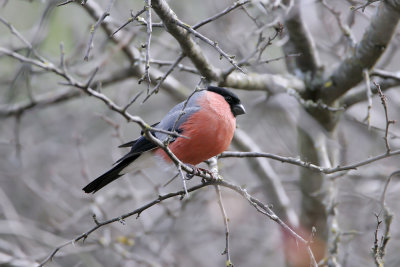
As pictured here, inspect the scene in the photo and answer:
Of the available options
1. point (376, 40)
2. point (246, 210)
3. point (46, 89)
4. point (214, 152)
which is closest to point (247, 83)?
point (214, 152)

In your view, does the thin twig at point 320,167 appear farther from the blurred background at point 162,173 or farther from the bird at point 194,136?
the blurred background at point 162,173

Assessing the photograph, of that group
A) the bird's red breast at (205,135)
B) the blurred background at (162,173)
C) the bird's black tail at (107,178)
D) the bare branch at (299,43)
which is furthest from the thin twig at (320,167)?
the bare branch at (299,43)

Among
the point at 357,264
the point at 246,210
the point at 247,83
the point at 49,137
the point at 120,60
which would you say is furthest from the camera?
the point at 49,137

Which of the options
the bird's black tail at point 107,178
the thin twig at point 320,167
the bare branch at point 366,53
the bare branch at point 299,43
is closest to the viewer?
the thin twig at point 320,167

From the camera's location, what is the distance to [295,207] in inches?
269

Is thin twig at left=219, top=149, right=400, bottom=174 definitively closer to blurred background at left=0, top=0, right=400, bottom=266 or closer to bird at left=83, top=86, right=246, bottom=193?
bird at left=83, top=86, right=246, bottom=193

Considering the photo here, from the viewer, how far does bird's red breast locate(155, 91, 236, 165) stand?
3326 mm

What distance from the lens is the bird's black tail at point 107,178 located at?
3.40m

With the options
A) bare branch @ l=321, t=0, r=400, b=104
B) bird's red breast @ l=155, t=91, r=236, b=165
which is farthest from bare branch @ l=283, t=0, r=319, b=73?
bird's red breast @ l=155, t=91, r=236, b=165

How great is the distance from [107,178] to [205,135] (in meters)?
0.83

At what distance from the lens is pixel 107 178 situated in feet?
11.5

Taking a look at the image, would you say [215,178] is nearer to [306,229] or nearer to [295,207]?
[306,229]

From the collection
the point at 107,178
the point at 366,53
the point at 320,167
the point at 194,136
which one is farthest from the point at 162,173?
the point at 320,167

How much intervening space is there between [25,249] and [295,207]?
12.3ft
